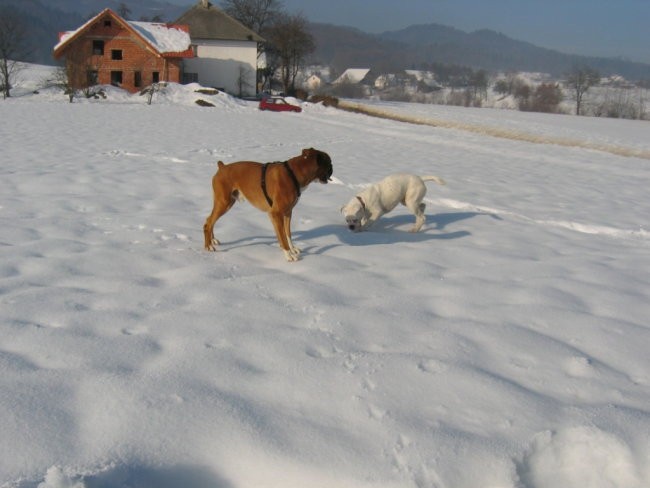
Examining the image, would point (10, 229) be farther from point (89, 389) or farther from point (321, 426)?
point (321, 426)

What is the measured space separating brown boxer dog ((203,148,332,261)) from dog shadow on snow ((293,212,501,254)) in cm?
53

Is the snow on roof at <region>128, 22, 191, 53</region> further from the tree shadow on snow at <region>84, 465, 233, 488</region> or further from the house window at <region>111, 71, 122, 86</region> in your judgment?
the tree shadow on snow at <region>84, 465, 233, 488</region>

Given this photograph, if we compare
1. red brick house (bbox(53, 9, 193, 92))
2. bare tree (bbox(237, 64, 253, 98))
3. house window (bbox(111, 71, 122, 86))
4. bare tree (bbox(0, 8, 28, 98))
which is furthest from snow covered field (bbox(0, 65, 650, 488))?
bare tree (bbox(237, 64, 253, 98))

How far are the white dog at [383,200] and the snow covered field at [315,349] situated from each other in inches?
9.6

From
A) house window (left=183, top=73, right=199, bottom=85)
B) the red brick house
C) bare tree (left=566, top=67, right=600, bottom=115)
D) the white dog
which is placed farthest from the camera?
bare tree (left=566, top=67, right=600, bottom=115)

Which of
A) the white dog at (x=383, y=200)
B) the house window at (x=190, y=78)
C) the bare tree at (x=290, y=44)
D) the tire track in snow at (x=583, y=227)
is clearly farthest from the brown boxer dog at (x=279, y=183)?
the bare tree at (x=290, y=44)

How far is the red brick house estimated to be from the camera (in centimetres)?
4522

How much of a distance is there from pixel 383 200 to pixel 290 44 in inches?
2320

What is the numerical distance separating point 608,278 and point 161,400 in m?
4.39

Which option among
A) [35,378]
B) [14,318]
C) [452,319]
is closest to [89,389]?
[35,378]

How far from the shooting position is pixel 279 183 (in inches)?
214

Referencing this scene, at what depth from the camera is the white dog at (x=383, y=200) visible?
6793 millimetres

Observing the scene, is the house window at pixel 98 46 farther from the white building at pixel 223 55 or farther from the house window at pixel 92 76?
the white building at pixel 223 55

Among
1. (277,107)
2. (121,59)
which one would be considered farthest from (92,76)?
(277,107)
